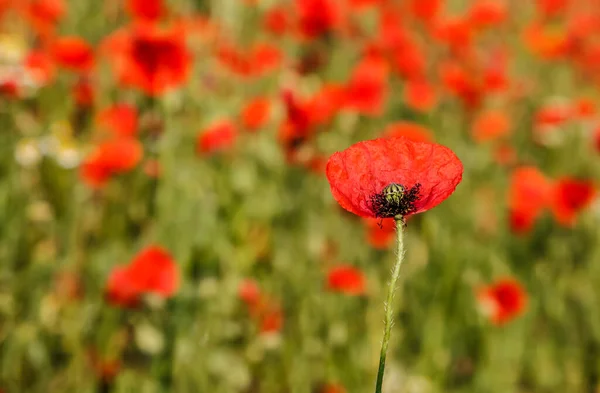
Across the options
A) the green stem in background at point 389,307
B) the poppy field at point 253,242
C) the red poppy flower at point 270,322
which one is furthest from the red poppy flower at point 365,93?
the green stem in background at point 389,307

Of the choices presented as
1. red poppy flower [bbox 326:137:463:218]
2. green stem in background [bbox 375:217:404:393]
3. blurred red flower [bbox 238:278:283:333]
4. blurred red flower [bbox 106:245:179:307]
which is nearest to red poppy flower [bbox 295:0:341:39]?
blurred red flower [bbox 238:278:283:333]

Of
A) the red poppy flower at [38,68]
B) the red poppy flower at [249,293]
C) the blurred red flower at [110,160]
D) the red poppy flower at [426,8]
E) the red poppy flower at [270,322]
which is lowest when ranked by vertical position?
the red poppy flower at [270,322]

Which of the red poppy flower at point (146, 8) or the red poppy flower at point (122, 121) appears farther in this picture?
the red poppy flower at point (146, 8)

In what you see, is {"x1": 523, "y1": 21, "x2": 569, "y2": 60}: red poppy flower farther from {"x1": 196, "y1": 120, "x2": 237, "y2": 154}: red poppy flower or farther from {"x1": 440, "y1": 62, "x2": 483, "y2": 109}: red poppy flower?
{"x1": 196, "y1": 120, "x2": 237, "y2": 154}: red poppy flower

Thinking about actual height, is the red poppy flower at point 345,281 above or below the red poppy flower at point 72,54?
below

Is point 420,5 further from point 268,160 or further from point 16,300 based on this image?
point 16,300

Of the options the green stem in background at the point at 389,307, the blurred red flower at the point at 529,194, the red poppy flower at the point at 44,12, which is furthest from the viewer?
the red poppy flower at the point at 44,12

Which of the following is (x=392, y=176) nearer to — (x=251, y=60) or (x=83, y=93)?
(x=83, y=93)

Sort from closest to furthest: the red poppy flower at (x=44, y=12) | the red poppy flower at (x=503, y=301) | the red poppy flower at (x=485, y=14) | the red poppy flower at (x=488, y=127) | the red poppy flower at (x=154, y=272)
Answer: the red poppy flower at (x=154, y=272) < the red poppy flower at (x=503, y=301) < the red poppy flower at (x=44, y=12) < the red poppy flower at (x=488, y=127) < the red poppy flower at (x=485, y=14)

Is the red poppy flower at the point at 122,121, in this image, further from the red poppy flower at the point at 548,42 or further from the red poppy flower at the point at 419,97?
the red poppy flower at the point at 548,42
